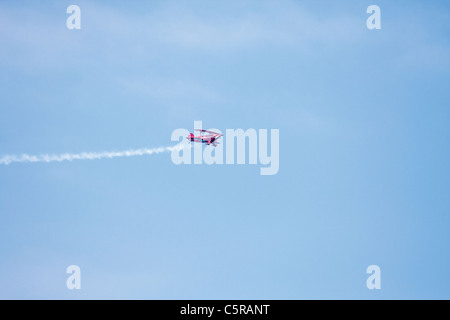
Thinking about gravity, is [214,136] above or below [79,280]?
above
